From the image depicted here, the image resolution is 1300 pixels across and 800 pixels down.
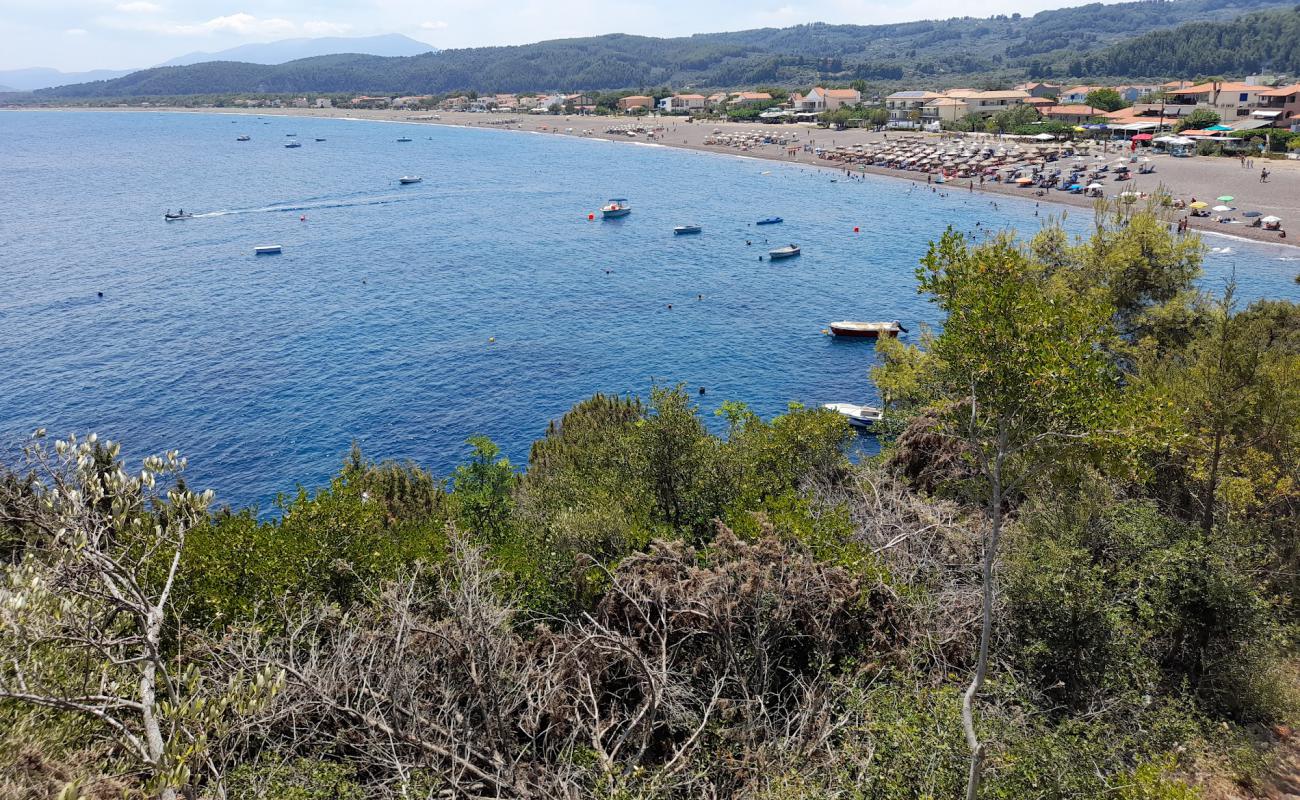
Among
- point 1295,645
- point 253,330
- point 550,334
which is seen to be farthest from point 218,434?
point 1295,645

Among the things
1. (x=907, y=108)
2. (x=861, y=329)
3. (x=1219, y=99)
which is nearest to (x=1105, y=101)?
(x=1219, y=99)

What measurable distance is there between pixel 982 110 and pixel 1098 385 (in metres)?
177

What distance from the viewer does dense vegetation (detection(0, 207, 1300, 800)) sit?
1195 centimetres

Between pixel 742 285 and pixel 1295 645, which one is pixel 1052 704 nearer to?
pixel 1295 645

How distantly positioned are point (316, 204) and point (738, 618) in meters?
117

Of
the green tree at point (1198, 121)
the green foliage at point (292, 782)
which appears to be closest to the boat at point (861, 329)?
the green foliage at point (292, 782)

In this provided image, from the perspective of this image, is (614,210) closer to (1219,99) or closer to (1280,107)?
(1280,107)

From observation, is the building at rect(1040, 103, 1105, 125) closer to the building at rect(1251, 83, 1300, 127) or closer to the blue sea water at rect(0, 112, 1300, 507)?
the building at rect(1251, 83, 1300, 127)

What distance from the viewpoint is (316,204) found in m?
115

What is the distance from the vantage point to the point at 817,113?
612ft

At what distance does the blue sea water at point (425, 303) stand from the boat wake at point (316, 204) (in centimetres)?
77

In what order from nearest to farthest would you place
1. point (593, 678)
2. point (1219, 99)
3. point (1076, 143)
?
point (593, 678)
point (1076, 143)
point (1219, 99)

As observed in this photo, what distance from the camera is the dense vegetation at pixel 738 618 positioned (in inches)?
470

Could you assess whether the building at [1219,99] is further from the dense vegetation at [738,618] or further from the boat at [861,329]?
the dense vegetation at [738,618]
